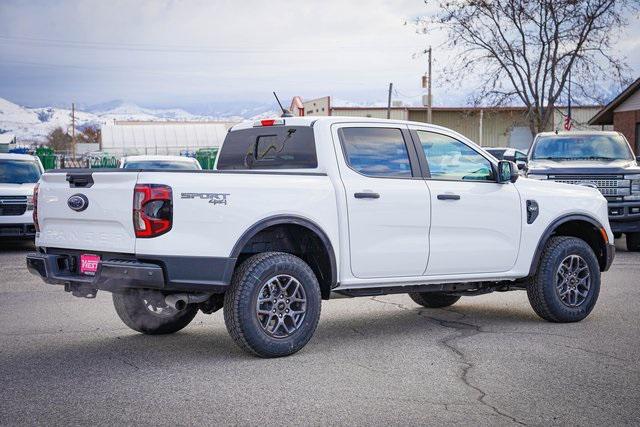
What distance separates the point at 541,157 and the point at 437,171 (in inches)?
372

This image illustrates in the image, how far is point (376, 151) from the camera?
25.8 feet

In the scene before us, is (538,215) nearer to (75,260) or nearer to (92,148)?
(75,260)

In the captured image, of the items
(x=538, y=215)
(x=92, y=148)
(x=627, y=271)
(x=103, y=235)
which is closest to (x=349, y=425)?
(x=103, y=235)

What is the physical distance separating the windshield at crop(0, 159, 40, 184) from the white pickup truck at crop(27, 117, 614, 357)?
995 centimetres

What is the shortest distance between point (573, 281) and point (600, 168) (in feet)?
24.6

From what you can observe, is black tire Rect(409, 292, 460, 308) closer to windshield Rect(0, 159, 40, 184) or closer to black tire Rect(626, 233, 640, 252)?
black tire Rect(626, 233, 640, 252)

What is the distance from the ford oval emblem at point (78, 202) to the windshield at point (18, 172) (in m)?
11.1

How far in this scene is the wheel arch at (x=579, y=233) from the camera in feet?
28.7

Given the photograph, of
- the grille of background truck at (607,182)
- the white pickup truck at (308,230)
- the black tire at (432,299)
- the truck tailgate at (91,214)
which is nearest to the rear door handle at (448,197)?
the white pickup truck at (308,230)

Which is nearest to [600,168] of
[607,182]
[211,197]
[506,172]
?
[607,182]

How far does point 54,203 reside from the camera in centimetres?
708

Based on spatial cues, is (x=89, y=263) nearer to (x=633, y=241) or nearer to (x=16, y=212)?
(x=16, y=212)

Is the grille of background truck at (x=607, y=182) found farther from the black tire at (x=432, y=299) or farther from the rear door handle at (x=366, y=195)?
the rear door handle at (x=366, y=195)

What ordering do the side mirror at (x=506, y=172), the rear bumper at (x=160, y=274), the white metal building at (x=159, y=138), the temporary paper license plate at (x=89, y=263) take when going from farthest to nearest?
the white metal building at (x=159, y=138) < the side mirror at (x=506, y=172) < the temporary paper license plate at (x=89, y=263) < the rear bumper at (x=160, y=274)
